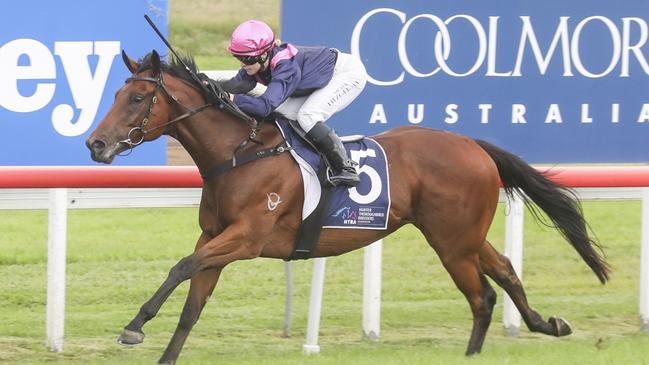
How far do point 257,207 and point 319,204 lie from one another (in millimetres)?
387

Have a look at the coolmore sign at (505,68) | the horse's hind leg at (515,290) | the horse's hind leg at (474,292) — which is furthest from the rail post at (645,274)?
the horse's hind leg at (474,292)

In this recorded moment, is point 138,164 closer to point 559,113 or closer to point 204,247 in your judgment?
point 204,247

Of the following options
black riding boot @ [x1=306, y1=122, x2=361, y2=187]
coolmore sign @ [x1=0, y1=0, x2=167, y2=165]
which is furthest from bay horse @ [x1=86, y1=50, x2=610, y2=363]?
coolmore sign @ [x1=0, y1=0, x2=167, y2=165]

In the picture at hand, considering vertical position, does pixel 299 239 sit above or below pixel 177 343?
above

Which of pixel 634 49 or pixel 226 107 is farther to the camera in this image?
pixel 634 49

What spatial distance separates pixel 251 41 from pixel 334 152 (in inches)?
27.4

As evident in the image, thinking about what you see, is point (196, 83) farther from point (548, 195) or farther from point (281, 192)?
point (548, 195)

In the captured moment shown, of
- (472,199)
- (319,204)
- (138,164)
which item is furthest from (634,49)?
(138,164)

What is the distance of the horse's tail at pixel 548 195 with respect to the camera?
7137 millimetres

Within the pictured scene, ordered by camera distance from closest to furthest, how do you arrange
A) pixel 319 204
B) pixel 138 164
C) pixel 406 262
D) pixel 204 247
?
pixel 204 247 < pixel 319 204 < pixel 138 164 < pixel 406 262

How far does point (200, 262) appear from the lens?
6.05m

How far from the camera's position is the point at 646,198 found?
782cm

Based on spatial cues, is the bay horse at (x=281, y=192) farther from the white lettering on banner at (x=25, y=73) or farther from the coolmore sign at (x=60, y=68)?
the white lettering on banner at (x=25, y=73)

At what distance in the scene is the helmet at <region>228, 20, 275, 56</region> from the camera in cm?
623
